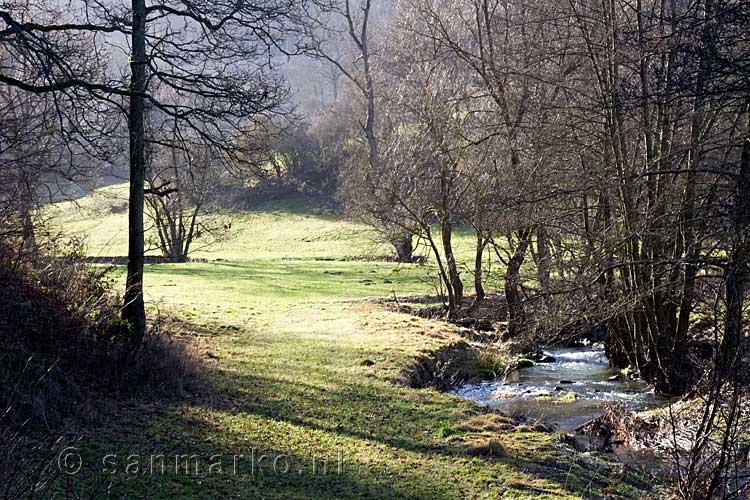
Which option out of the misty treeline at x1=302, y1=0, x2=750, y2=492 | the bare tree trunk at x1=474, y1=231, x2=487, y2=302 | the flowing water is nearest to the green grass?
the flowing water

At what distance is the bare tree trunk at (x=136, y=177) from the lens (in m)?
10.7

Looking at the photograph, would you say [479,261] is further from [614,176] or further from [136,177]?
[136,177]

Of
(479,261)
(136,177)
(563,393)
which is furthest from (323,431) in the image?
(479,261)

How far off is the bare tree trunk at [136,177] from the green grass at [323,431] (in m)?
1.00

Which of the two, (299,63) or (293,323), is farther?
(299,63)

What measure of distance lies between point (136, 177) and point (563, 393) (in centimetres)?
882

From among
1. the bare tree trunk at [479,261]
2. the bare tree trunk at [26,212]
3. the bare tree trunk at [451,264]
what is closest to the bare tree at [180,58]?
the bare tree trunk at [26,212]

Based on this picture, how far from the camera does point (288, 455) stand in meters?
8.27

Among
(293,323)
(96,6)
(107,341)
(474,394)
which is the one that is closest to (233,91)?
(96,6)

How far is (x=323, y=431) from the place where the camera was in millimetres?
9367

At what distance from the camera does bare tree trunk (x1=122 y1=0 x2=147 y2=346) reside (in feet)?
35.1

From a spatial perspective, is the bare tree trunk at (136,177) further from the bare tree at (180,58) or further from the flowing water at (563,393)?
the flowing water at (563,393)

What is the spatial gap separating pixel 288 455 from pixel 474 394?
655 centimetres

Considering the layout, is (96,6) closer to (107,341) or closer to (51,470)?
(107,341)
